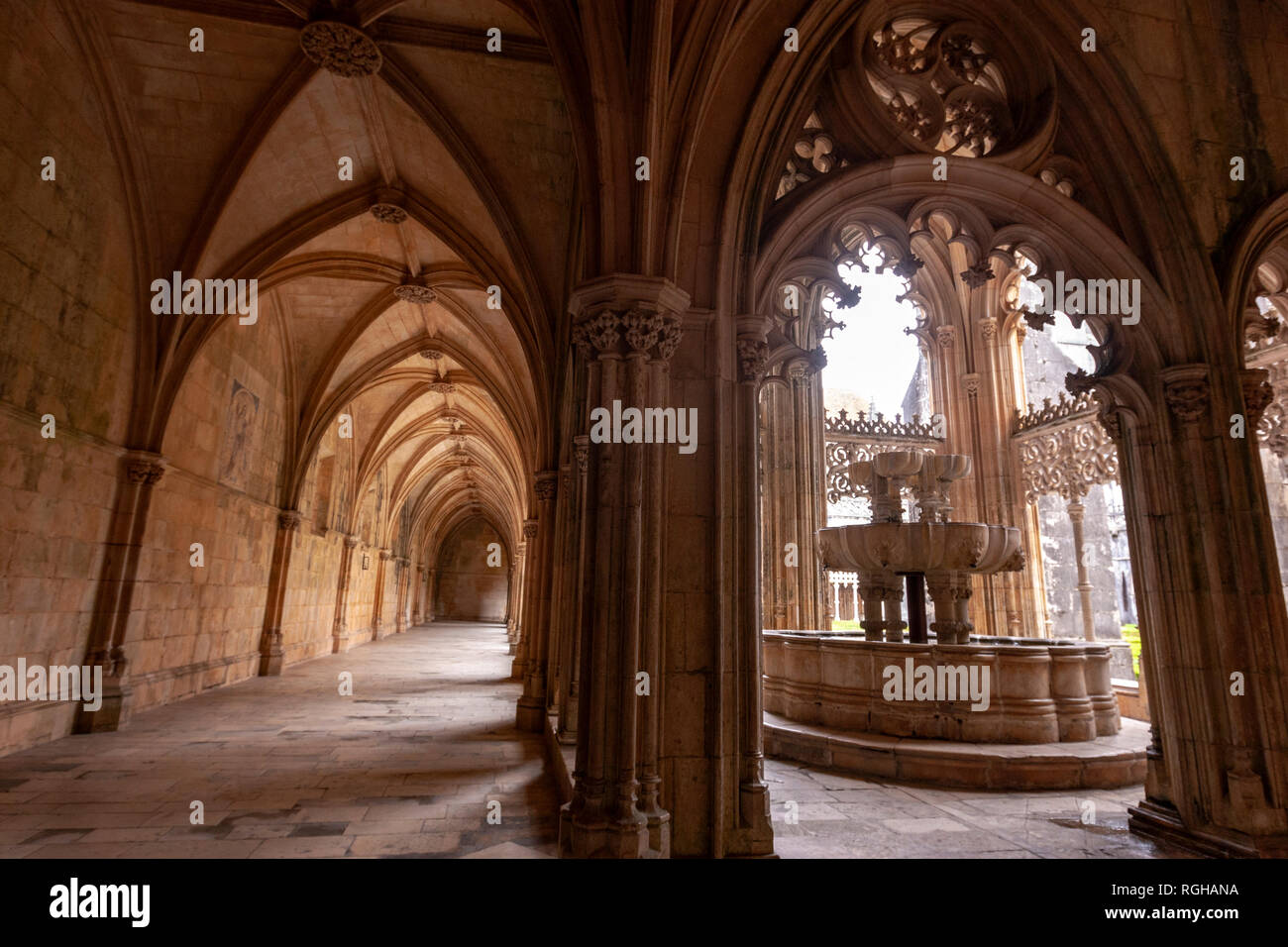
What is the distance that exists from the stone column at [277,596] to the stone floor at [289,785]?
2.78m

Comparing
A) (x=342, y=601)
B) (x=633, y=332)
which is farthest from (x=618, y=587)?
(x=342, y=601)

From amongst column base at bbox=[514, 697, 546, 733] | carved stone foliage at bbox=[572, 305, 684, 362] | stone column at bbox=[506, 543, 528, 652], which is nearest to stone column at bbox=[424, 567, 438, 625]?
stone column at bbox=[506, 543, 528, 652]

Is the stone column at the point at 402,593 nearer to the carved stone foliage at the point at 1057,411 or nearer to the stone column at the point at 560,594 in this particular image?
the stone column at the point at 560,594

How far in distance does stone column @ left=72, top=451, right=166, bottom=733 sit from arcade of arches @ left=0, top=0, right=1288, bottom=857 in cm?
3

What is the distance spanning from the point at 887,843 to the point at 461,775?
314 centimetres

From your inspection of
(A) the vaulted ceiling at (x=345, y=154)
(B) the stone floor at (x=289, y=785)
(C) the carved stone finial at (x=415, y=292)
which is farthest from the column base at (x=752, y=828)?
(C) the carved stone finial at (x=415, y=292)

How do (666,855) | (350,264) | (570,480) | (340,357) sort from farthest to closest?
(340,357)
(350,264)
(570,480)
(666,855)

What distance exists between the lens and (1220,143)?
4.88 metres

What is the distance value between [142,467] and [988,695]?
898 cm

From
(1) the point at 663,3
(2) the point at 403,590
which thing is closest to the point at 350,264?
(1) the point at 663,3

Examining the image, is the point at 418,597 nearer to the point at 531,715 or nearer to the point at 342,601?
the point at 342,601

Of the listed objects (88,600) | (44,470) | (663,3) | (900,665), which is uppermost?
(663,3)

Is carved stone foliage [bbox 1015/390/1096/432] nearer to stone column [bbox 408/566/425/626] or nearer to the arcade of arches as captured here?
the arcade of arches

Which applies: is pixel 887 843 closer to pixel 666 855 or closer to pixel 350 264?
pixel 666 855
